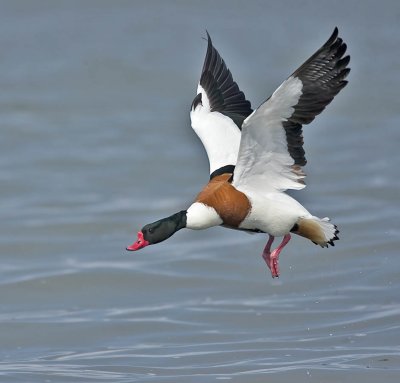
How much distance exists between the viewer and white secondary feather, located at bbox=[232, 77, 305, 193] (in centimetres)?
848

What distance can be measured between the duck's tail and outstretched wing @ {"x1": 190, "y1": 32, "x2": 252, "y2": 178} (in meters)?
0.69

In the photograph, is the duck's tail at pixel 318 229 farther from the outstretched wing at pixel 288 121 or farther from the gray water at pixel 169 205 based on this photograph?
the gray water at pixel 169 205

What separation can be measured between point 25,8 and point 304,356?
41.1ft

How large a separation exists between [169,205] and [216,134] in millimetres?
6228

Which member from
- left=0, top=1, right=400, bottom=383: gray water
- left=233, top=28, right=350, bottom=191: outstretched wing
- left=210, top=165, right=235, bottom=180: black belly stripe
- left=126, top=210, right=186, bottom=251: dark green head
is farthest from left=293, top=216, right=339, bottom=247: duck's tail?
left=0, top=1, right=400, bottom=383: gray water

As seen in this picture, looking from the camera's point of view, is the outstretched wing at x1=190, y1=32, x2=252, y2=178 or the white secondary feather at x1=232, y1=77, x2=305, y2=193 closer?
the white secondary feather at x1=232, y1=77, x2=305, y2=193

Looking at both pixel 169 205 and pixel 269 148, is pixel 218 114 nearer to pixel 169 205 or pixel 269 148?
pixel 269 148

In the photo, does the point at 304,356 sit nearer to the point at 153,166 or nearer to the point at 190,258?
the point at 190,258

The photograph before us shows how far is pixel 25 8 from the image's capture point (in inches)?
866

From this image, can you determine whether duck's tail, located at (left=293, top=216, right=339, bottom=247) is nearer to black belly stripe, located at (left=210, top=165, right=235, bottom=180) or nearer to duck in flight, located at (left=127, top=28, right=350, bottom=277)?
duck in flight, located at (left=127, top=28, right=350, bottom=277)

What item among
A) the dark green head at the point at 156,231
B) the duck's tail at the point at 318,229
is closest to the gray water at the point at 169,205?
the duck's tail at the point at 318,229

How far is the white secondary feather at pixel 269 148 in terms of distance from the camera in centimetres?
848

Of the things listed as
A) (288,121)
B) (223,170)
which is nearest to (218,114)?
(223,170)

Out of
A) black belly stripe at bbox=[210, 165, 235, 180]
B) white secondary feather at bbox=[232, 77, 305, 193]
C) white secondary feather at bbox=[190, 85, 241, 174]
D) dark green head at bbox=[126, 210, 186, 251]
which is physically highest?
white secondary feather at bbox=[190, 85, 241, 174]
